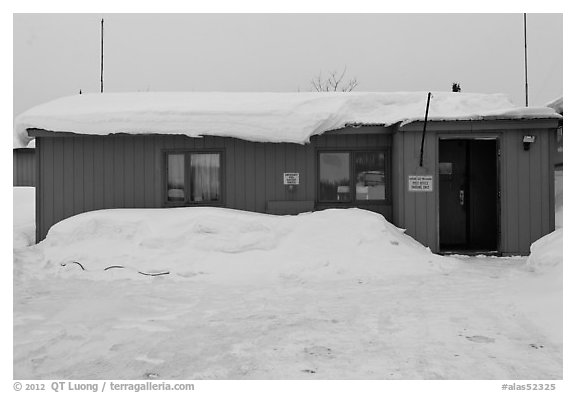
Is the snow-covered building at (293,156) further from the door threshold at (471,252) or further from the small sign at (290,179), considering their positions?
the door threshold at (471,252)

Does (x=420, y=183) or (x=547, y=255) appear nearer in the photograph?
(x=547, y=255)

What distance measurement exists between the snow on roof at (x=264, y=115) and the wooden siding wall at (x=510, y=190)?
53 cm

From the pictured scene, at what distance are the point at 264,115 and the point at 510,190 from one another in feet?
18.8

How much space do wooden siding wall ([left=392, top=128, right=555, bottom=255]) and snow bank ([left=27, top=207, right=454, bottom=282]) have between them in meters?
0.63

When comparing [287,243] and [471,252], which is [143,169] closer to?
[287,243]

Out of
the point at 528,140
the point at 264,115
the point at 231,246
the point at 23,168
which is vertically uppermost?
the point at 264,115

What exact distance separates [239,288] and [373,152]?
5.11 metres

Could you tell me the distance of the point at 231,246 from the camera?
8.16 m

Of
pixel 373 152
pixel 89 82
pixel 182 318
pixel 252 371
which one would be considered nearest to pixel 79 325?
pixel 182 318

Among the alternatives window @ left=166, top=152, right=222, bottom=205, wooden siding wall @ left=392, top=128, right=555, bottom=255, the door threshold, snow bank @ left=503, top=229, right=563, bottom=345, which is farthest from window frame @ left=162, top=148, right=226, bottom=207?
snow bank @ left=503, top=229, right=563, bottom=345

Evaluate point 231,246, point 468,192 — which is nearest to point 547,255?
point 468,192

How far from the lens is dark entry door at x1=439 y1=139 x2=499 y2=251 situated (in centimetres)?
1166

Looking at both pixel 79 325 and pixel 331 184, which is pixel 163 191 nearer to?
pixel 331 184

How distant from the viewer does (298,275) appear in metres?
7.32
